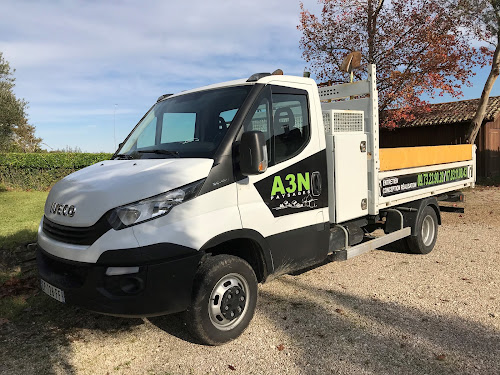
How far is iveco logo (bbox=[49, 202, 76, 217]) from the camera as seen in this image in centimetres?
344

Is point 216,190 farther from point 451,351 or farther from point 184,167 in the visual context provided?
point 451,351

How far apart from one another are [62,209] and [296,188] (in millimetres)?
2251

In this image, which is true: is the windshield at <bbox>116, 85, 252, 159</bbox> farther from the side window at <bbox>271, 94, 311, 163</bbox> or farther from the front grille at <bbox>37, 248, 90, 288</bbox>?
the front grille at <bbox>37, 248, 90, 288</bbox>

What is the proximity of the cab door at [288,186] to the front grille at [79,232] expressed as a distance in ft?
3.92

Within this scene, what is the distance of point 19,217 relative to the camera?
32.9 ft

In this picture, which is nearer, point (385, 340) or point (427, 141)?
point (385, 340)

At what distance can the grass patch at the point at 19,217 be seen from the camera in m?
7.35

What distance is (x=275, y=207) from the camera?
4047mm

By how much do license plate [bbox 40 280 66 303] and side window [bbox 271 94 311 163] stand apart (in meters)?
2.26

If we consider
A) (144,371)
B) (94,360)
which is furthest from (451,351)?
(94,360)

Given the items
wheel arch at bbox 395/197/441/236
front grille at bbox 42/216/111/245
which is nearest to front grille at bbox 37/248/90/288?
front grille at bbox 42/216/111/245

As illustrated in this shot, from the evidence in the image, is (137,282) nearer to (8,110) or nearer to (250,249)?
(250,249)

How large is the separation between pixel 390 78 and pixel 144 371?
1431 cm

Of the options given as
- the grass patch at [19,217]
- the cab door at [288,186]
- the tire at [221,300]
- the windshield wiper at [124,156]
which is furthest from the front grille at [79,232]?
the grass patch at [19,217]
